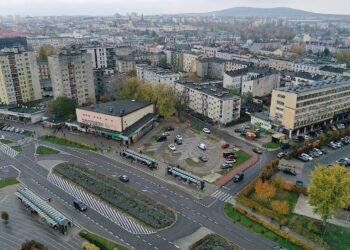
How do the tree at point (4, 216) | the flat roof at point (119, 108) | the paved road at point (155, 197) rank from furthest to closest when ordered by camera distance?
the flat roof at point (119, 108)
the tree at point (4, 216)
the paved road at point (155, 197)

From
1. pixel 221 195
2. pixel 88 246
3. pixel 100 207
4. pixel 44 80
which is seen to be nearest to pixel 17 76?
pixel 44 80

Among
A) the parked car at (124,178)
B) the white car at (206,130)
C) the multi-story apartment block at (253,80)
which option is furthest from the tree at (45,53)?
the parked car at (124,178)

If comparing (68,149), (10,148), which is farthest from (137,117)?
(10,148)

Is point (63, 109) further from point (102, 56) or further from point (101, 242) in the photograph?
point (102, 56)

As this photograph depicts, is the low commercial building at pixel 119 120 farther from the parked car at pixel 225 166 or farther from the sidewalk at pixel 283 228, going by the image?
the sidewalk at pixel 283 228

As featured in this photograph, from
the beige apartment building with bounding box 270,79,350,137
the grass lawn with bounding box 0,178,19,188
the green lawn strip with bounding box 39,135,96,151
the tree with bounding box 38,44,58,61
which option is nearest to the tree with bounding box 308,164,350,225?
the beige apartment building with bounding box 270,79,350,137

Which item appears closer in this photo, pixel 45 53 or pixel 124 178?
pixel 124 178
